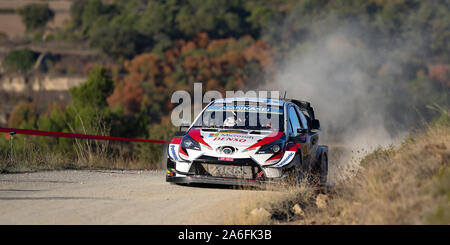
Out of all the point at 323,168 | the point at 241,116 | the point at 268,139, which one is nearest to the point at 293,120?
the point at 241,116

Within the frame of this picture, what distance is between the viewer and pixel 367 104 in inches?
2936

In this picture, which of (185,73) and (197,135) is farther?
(185,73)

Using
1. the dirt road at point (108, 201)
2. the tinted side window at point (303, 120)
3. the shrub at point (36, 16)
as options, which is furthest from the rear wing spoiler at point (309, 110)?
the shrub at point (36, 16)

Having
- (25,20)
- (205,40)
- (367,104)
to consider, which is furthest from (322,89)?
(25,20)

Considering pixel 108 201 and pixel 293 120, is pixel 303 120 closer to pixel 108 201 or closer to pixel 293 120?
pixel 293 120

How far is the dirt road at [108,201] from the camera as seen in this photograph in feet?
25.9

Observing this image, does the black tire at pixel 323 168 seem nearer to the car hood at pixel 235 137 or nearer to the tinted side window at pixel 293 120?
the tinted side window at pixel 293 120

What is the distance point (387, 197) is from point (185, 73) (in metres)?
75.1

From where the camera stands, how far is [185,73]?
8225 cm

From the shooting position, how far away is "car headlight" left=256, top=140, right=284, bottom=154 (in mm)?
10422

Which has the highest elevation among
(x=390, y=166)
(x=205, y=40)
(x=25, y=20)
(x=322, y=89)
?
(x=25, y=20)

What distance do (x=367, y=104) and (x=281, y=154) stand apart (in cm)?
6583

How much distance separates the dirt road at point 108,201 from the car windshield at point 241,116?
133 cm
